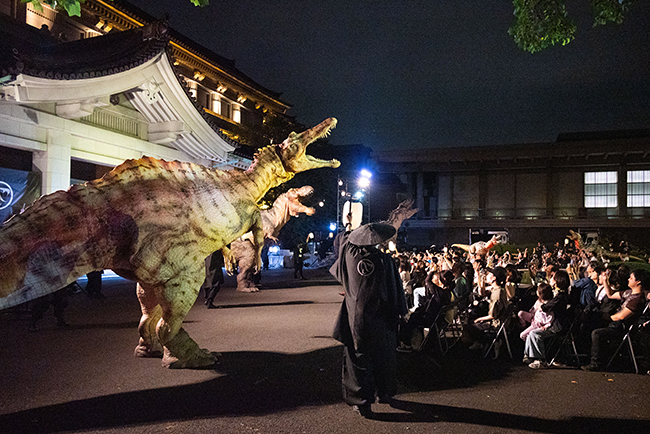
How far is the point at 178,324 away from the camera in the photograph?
5.22 m

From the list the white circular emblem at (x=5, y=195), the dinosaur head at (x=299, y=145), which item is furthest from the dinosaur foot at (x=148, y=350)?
the white circular emblem at (x=5, y=195)

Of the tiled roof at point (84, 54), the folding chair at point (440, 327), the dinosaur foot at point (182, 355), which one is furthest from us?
the tiled roof at point (84, 54)

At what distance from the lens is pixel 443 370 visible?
5617 mm

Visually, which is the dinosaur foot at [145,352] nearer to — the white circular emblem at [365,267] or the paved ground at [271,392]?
the paved ground at [271,392]

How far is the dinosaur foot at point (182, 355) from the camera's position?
535 centimetres

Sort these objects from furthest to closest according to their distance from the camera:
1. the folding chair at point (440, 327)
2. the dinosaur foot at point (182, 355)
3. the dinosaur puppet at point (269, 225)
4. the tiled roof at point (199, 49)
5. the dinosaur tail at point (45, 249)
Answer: the tiled roof at point (199, 49)
the dinosaur puppet at point (269, 225)
the folding chair at point (440, 327)
the dinosaur foot at point (182, 355)
the dinosaur tail at point (45, 249)

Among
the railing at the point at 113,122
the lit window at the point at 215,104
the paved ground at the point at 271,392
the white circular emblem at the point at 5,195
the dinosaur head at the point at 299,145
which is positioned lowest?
the paved ground at the point at 271,392

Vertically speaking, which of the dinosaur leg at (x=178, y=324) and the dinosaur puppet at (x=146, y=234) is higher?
the dinosaur puppet at (x=146, y=234)

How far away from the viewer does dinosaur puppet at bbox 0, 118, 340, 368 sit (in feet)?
12.8

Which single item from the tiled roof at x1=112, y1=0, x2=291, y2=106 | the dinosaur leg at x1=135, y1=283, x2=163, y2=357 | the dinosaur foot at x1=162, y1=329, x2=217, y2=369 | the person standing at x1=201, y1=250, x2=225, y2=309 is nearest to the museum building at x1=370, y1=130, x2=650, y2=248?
the tiled roof at x1=112, y1=0, x2=291, y2=106

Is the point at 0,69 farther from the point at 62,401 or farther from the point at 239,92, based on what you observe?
the point at 239,92

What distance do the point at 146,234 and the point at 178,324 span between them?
45.9 inches

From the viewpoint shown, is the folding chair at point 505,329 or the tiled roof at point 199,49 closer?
the folding chair at point 505,329

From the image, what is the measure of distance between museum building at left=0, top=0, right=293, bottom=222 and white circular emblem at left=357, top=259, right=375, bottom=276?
8158 mm
